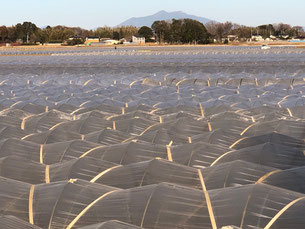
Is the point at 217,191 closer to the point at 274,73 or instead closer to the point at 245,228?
the point at 245,228

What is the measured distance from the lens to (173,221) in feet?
61.7

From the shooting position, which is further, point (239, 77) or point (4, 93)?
point (239, 77)

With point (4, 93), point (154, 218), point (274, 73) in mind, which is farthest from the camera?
point (274, 73)

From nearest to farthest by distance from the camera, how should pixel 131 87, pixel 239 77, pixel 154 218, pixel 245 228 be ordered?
pixel 245 228 < pixel 154 218 < pixel 131 87 < pixel 239 77

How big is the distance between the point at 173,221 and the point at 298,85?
1840 inches

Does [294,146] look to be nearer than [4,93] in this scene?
Yes

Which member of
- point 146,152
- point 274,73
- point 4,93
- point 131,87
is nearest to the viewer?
point 146,152

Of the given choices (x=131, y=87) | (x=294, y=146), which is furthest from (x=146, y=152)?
(x=131, y=87)

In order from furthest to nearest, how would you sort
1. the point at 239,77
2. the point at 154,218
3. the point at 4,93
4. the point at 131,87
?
1. the point at 239,77
2. the point at 131,87
3. the point at 4,93
4. the point at 154,218

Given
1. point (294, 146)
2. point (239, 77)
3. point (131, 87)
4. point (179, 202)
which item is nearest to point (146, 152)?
point (294, 146)

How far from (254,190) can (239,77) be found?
53.4 m

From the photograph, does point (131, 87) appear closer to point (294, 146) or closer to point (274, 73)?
point (274, 73)

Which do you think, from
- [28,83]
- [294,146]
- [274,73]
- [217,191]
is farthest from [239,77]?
[217,191]

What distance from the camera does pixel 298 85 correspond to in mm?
61719
